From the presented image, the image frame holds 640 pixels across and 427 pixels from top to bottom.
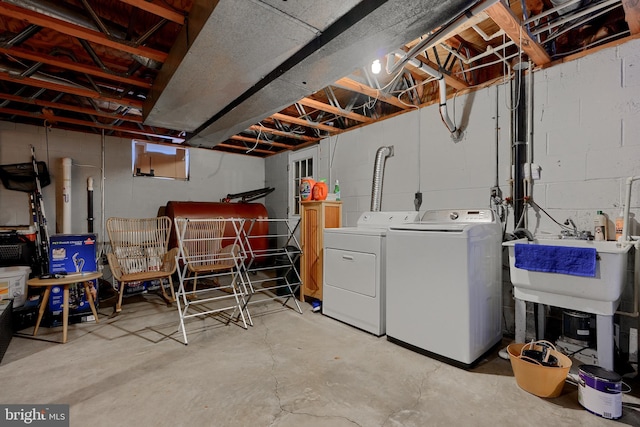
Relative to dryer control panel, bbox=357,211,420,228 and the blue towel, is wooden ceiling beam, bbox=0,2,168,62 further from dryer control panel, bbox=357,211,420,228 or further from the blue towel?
the blue towel

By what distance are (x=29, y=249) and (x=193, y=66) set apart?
3.09 m

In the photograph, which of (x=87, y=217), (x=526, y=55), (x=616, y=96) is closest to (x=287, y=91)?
(x=526, y=55)

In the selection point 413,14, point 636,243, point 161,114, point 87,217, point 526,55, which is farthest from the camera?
point 87,217

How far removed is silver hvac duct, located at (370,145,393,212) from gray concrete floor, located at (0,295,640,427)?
156 cm

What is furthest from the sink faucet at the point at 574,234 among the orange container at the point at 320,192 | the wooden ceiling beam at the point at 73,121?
the wooden ceiling beam at the point at 73,121

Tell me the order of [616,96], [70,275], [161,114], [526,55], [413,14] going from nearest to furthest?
1. [413,14]
2. [616,96]
3. [526,55]
4. [70,275]
5. [161,114]

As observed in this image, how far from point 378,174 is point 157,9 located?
2627mm

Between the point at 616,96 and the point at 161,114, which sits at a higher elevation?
the point at 161,114

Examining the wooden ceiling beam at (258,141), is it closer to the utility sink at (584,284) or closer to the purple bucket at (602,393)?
the utility sink at (584,284)

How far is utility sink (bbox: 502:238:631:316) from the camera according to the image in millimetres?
1699

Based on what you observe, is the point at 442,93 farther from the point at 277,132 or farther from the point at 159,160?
the point at 159,160

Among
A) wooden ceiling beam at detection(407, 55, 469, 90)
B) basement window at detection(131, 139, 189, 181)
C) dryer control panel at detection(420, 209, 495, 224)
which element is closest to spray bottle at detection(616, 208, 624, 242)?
dryer control panel at detection(420, 209, 495, 224)

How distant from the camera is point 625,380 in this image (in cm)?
191

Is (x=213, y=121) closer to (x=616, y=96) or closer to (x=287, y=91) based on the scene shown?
(x=287, y=91)
